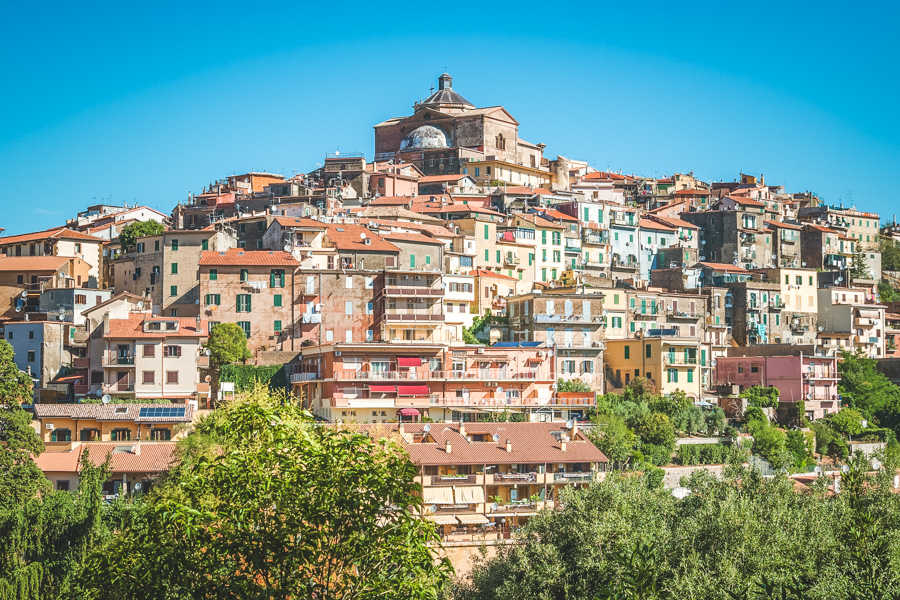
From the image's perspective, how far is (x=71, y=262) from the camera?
74375 millimetres

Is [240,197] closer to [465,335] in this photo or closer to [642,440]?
[465,335]

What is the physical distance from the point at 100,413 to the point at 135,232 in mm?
23968

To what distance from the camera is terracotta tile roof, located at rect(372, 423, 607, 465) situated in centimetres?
5109

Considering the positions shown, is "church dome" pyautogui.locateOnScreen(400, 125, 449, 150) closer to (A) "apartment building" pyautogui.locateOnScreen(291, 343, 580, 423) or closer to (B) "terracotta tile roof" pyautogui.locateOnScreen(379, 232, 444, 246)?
(B) "terracotta tile roof" pyautogui.locateOnScreen(379, 232, 444, 246)

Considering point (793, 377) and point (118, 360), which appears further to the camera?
point (793, 377)

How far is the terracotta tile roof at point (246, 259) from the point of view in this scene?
63.6m

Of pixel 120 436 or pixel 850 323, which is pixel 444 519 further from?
pixel 850 323

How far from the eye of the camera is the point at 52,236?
75.9 m

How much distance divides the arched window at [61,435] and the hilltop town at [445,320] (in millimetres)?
304

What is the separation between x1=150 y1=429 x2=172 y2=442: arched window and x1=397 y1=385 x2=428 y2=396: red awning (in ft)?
38.2

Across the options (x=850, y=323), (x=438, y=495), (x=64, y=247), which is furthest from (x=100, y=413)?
(x=850, y=323)

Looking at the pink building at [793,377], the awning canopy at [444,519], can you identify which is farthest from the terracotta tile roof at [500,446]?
the pink building at [793,377]

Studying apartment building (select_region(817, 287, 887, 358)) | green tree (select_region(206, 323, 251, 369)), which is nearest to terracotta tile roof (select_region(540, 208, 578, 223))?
Answer: apartment building (select_region(817, 287, 887, 358))

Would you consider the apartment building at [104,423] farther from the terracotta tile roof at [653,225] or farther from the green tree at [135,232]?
the terracotta tile roof at [653,225]
